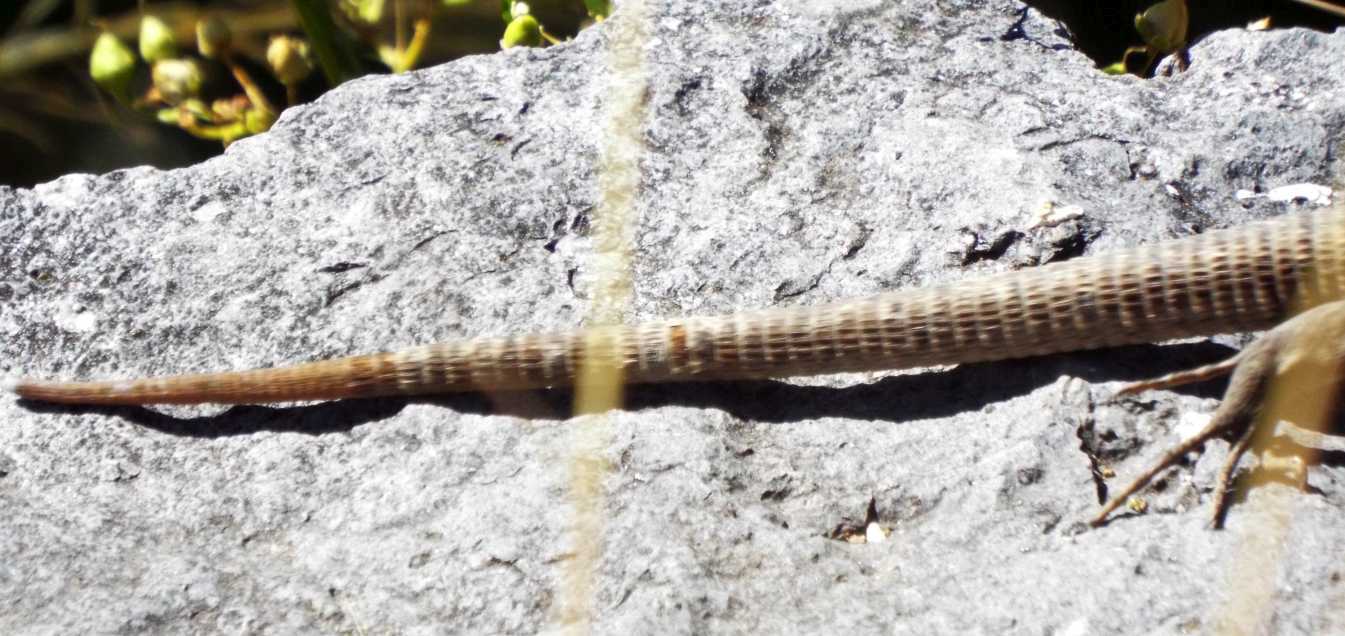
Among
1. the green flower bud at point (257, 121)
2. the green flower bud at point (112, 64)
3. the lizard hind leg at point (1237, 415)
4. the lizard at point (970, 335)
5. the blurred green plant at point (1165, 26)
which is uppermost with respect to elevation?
the green flower bud at point (112, 64)

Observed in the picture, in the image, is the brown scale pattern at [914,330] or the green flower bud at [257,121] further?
the green flower bud at [257,121]

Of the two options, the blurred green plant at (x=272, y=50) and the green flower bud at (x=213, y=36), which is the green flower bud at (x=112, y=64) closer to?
the blurred green plant at (x=272, y=50)

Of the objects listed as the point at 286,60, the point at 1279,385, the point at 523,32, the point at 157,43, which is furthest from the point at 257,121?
the point at 1279,385

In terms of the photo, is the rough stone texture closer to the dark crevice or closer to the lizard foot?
the lizard foot

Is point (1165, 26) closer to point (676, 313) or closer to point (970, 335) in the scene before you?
point (970, 335)

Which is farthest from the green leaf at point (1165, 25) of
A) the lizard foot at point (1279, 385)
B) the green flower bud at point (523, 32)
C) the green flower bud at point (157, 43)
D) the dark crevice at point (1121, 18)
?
the green flower bud at point (157, 43)

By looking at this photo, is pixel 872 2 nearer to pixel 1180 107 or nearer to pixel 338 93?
pixel 1180 107

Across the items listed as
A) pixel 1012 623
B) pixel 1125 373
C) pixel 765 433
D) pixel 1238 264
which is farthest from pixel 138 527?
pixel 1238 264
